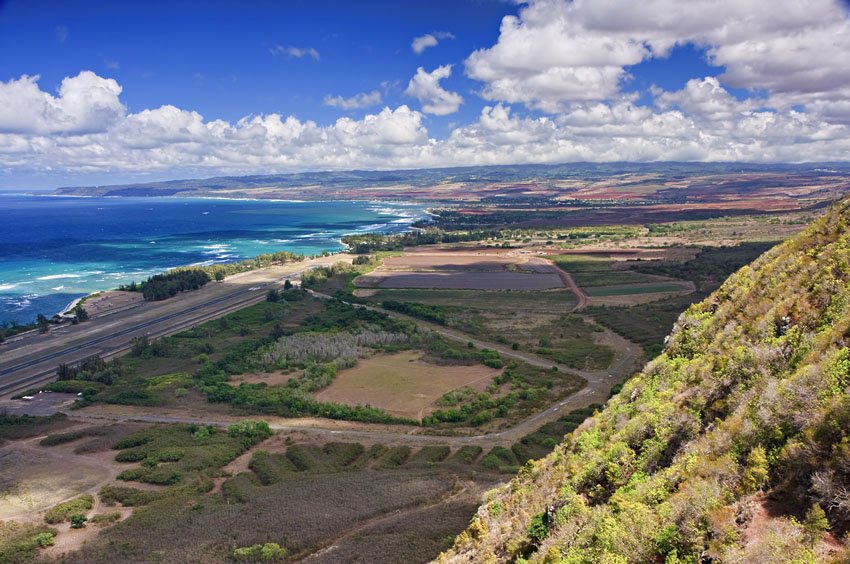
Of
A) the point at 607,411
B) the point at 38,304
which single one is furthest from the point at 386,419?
the point at 38,304

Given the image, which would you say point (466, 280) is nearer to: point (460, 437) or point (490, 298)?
point (490, 298)

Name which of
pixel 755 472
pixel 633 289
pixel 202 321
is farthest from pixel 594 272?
pixel 755 472

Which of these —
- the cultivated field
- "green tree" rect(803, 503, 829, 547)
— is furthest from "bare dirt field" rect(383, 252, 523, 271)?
"green tree" rect(803, 503, 829, 547)

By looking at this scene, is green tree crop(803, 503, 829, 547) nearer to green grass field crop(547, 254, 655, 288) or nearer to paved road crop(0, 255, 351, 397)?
paved road crop(0, 255, 351, 397)

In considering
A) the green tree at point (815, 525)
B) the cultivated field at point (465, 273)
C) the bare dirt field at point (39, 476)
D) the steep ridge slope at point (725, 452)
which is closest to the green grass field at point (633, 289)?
the cultivated field at point (465, 273)

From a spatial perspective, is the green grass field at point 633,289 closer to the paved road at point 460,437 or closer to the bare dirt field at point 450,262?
the bare dirt field at point 450,262
